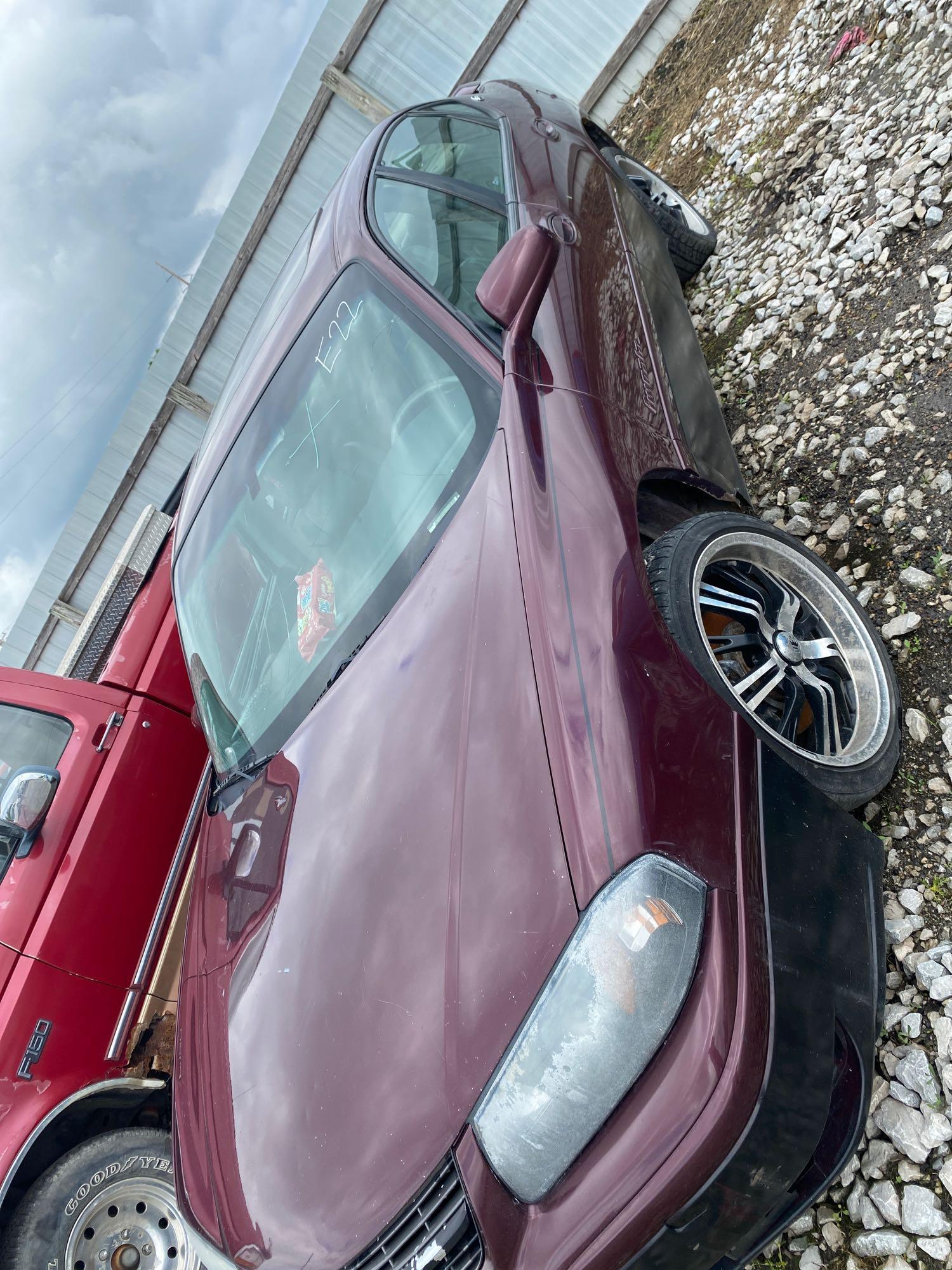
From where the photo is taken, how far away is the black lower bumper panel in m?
1.15

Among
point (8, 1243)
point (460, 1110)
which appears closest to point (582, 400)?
point (460, 1110)

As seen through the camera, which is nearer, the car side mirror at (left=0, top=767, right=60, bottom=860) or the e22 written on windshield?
the e22 written on windshield

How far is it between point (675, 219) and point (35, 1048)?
401 cm

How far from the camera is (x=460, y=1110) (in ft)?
3.96

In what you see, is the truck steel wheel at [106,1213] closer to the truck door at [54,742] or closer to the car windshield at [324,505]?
the truck door at [54,742]

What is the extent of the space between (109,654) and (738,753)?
9.21 ft

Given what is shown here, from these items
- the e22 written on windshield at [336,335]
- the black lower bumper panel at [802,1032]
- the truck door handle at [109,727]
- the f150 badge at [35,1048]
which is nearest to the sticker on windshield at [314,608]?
the e22 written on windshield at [336,335]

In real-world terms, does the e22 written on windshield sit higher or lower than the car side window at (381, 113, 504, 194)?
lower

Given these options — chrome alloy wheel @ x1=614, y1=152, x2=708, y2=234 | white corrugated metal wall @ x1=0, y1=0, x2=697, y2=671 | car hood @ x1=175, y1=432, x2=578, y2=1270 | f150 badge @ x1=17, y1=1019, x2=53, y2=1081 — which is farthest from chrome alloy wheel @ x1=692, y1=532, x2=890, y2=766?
white corrugated metal wall @ x1=0, y1=0, x2=697, y2=671

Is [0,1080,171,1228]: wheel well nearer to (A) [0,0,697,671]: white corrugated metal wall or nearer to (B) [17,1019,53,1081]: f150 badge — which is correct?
(B) [17,1019,53,1081]: f150 badge

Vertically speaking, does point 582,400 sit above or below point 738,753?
above

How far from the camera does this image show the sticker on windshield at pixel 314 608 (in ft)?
6.28

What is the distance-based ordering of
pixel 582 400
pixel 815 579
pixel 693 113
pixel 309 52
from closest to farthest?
1. pixel 582 400
2. pixel 815 579
3. pixel 693 113
4. pixel 309 52

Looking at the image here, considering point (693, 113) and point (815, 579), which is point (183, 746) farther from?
point (693, 113)
